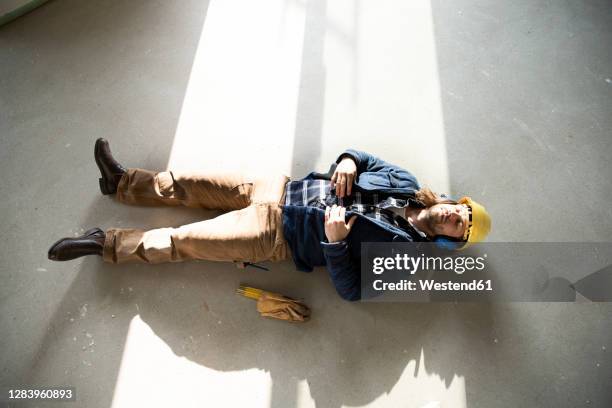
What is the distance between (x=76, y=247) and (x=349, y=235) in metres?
1.13

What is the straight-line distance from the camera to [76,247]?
1.80 m

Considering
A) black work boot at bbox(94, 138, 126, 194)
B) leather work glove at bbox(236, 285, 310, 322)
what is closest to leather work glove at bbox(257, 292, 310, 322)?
leather work glove at bbox(236, 285, 310, 322)

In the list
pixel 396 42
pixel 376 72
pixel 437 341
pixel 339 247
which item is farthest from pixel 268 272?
pixel 396 42

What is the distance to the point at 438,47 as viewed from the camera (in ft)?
7.77

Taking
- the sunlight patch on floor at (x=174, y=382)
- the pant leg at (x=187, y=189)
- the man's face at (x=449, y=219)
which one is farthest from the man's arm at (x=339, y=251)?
the sunlight patch on floor at (x=174, y=382)

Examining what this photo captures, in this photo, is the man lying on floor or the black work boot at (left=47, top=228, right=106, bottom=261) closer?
the man lying on floor

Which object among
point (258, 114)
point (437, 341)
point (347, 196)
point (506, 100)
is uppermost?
point (506, 100)

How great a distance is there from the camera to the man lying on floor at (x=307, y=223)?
1669mm

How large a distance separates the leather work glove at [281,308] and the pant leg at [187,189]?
421 millimetres

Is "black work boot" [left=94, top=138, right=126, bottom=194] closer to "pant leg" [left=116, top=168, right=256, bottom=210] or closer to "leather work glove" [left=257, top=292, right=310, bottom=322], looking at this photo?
"pant leg" [left=116, top=168, right=256, bottom=210]

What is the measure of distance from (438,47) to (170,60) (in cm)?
145

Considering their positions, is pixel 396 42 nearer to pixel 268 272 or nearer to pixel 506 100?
pixel 506 100

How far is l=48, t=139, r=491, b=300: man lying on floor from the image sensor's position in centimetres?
167
